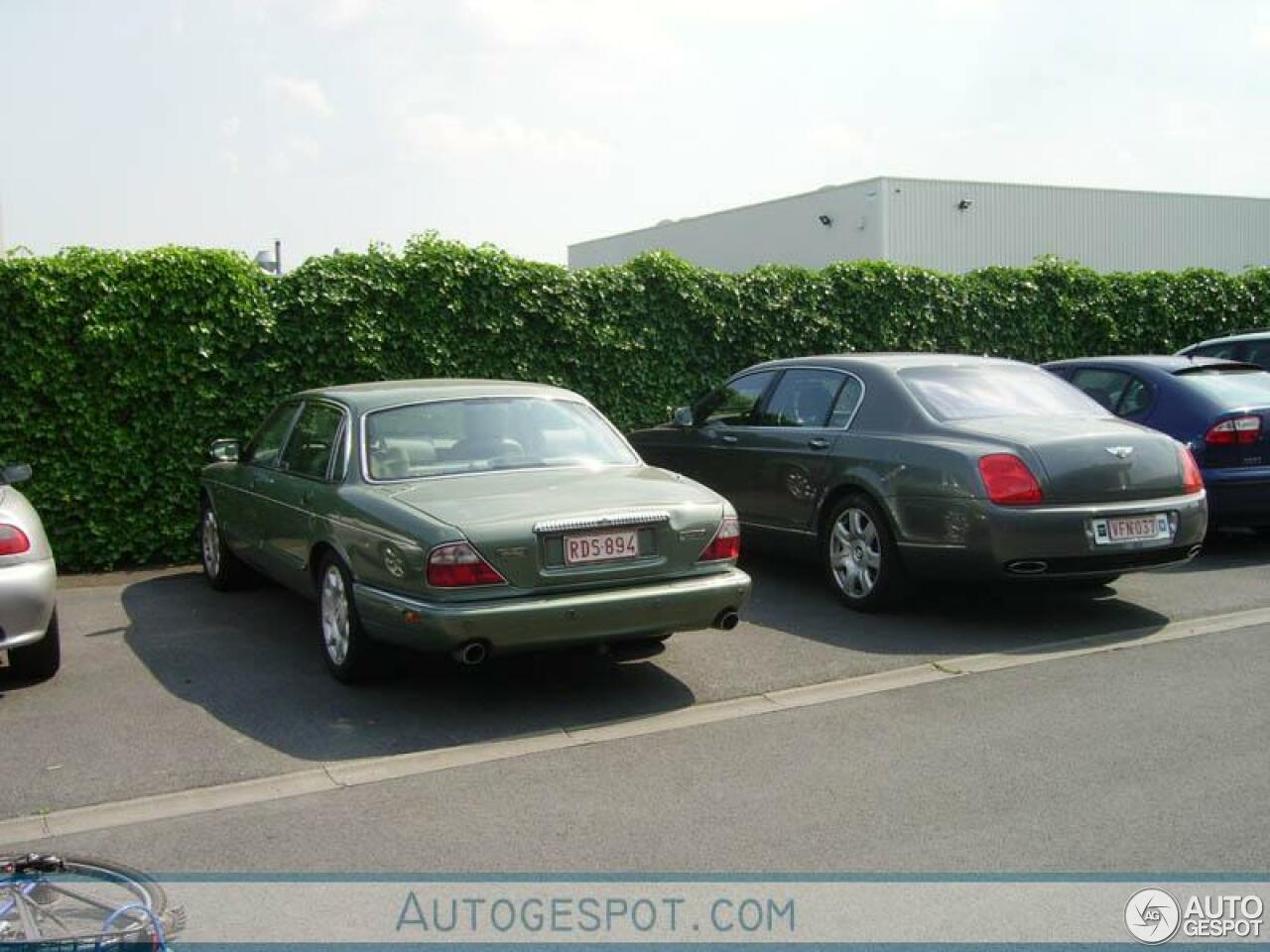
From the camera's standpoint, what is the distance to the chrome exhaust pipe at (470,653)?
566 centimetres

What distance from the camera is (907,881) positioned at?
3990mm

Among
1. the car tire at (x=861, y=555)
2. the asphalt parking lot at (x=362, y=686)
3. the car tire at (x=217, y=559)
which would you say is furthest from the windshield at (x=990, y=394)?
the car tire at (x=217, y=559)

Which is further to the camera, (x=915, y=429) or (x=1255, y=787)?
(x=915, y=429)

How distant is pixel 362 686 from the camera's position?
21.1 ft

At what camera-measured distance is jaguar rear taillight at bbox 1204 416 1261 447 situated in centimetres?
955

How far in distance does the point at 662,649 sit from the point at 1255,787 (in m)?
3.21

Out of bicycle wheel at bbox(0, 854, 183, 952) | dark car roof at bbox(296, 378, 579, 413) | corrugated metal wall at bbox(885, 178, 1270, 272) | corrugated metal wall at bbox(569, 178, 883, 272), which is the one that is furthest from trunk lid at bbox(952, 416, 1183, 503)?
corrugated metal wall at bbox(885, 178, 1270, 272)

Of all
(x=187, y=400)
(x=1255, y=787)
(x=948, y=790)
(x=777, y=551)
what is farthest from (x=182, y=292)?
(x=1255, y=787)

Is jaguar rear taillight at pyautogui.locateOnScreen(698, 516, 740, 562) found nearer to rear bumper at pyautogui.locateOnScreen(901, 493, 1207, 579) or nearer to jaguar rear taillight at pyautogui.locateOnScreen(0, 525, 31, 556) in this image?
rear bumper at pyautogui.locateOnScreen(901, 493, 1207, 579)

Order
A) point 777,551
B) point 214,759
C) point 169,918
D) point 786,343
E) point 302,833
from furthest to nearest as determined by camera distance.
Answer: point 786,343, point 777,551, point 214,759, point 302,833, point 169,918

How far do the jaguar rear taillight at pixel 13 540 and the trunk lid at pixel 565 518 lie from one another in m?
1.81

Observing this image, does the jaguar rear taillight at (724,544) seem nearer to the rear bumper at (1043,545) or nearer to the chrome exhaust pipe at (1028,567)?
the rear bumper at (1043,545)

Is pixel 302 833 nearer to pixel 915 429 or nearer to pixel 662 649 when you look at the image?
pixel 662 649

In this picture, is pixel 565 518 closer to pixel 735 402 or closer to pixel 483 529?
pixel 483 529
